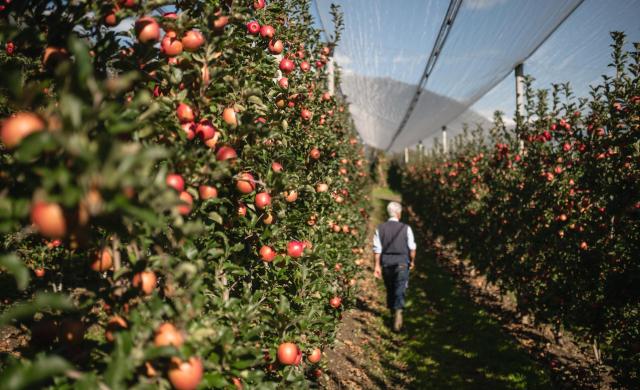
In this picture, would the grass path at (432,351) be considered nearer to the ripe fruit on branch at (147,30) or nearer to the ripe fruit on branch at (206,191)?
the ripe fruit on branch at (206,191)

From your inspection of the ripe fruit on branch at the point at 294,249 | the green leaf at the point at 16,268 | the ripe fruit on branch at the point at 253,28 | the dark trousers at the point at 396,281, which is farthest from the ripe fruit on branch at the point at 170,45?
the dark trousers at the point at 396,281

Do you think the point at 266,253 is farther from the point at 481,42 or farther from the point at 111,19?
the point at 481,42

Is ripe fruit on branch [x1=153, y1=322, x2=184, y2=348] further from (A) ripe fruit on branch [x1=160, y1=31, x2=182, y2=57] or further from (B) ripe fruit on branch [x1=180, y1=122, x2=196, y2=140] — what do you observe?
(A) ripe fruit on branch [x1=160, y1=31, x2=182, y2=57]

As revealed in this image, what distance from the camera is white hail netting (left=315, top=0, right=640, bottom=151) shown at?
4.96m

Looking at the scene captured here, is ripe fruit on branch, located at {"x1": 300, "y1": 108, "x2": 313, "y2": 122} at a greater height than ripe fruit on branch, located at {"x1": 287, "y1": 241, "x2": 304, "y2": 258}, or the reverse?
ripe fruit on branch, located at {"x1": 300, "y1": 108, "x2": 313, "y2": 122}

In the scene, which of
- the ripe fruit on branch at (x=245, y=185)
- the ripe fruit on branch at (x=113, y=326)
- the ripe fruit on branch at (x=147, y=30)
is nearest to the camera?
the ripe fruit on branch at (x=113, y=326)

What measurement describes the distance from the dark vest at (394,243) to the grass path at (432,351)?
1153mm

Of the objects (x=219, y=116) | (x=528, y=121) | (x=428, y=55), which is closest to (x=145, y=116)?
(x=219, y=116)

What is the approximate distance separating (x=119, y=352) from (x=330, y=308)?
2.82 metres

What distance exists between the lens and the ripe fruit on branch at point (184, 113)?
149cm

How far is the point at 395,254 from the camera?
5.46 metres

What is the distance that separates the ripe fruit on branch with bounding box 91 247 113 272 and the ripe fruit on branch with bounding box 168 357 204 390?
1.54ft

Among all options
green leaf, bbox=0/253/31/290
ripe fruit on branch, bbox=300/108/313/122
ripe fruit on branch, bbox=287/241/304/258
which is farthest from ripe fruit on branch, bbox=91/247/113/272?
ripe fruit on branch, bbox=300/108/313/122

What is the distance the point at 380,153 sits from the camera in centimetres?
3478
